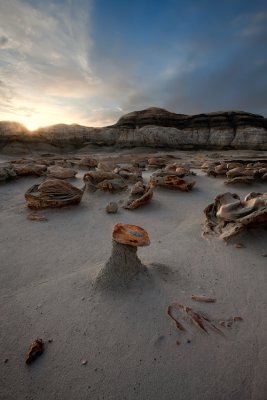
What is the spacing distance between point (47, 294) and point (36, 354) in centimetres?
52

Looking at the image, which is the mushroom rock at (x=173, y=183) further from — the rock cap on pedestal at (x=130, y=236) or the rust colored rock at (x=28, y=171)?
the rust colored rock at (x=28, y=171)

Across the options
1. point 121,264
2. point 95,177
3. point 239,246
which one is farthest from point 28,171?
point 239,246

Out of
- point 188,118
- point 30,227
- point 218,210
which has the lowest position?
point 30,227

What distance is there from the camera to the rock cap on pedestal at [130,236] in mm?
1776

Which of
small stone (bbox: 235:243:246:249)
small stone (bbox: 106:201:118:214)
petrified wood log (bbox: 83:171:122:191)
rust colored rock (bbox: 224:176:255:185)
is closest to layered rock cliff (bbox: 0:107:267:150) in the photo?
rust colored rock (bbox: 224:176:255:185)

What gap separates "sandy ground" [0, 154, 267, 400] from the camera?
1.25 m

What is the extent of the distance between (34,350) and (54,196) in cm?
258

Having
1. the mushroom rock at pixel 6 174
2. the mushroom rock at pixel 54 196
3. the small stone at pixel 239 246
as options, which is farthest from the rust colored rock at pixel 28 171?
the small stone at pixel 239 246

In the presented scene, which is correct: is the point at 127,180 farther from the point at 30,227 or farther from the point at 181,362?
the point at 181,362

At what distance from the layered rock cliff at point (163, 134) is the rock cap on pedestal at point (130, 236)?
14.4 meters

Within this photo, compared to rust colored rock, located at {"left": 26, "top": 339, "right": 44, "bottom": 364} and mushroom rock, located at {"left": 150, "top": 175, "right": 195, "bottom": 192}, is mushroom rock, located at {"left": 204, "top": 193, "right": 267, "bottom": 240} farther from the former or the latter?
rust colored rock, located at {"left": 26, "top": 339, "right": 44, "bottom": 364}

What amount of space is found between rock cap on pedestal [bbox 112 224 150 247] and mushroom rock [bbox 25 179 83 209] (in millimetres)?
2045

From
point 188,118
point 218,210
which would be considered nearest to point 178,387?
point 218,210

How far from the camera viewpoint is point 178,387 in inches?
48.3
